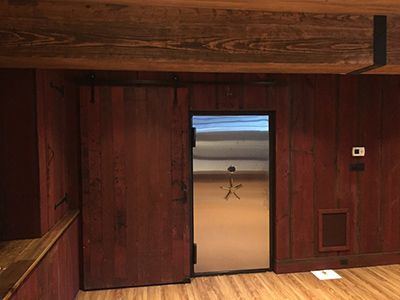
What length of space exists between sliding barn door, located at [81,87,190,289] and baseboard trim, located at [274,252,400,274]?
1185 millimetres

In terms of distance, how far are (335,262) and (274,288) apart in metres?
0.95

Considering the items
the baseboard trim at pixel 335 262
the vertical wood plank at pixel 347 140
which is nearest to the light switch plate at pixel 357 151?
the vertical wood plank at pixel 347 140

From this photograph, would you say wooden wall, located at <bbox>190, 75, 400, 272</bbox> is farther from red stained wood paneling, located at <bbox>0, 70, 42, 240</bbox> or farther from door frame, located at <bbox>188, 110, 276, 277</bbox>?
red stained wood paneling, located at <bbox>0, 70, 42, 240</bbox>

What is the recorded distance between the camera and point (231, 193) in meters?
3.92

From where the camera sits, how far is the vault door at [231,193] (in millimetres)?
3832

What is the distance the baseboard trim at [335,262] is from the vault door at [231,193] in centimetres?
23

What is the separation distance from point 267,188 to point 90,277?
2.12 metres

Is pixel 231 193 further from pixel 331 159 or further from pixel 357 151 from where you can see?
pixel 357 151

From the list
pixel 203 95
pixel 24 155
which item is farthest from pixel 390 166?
pixel 24 155

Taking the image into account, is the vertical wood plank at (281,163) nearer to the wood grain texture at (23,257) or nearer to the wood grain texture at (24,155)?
the wood grain texture at (23,257)

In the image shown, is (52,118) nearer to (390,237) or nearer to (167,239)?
(167,239)

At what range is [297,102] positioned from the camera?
153 inches

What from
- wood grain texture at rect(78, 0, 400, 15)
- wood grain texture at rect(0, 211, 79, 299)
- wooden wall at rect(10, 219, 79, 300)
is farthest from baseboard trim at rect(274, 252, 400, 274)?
wood grain texture at rect(78, 0, 400, 15)

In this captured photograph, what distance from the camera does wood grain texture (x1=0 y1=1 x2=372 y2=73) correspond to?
5.78 ft
